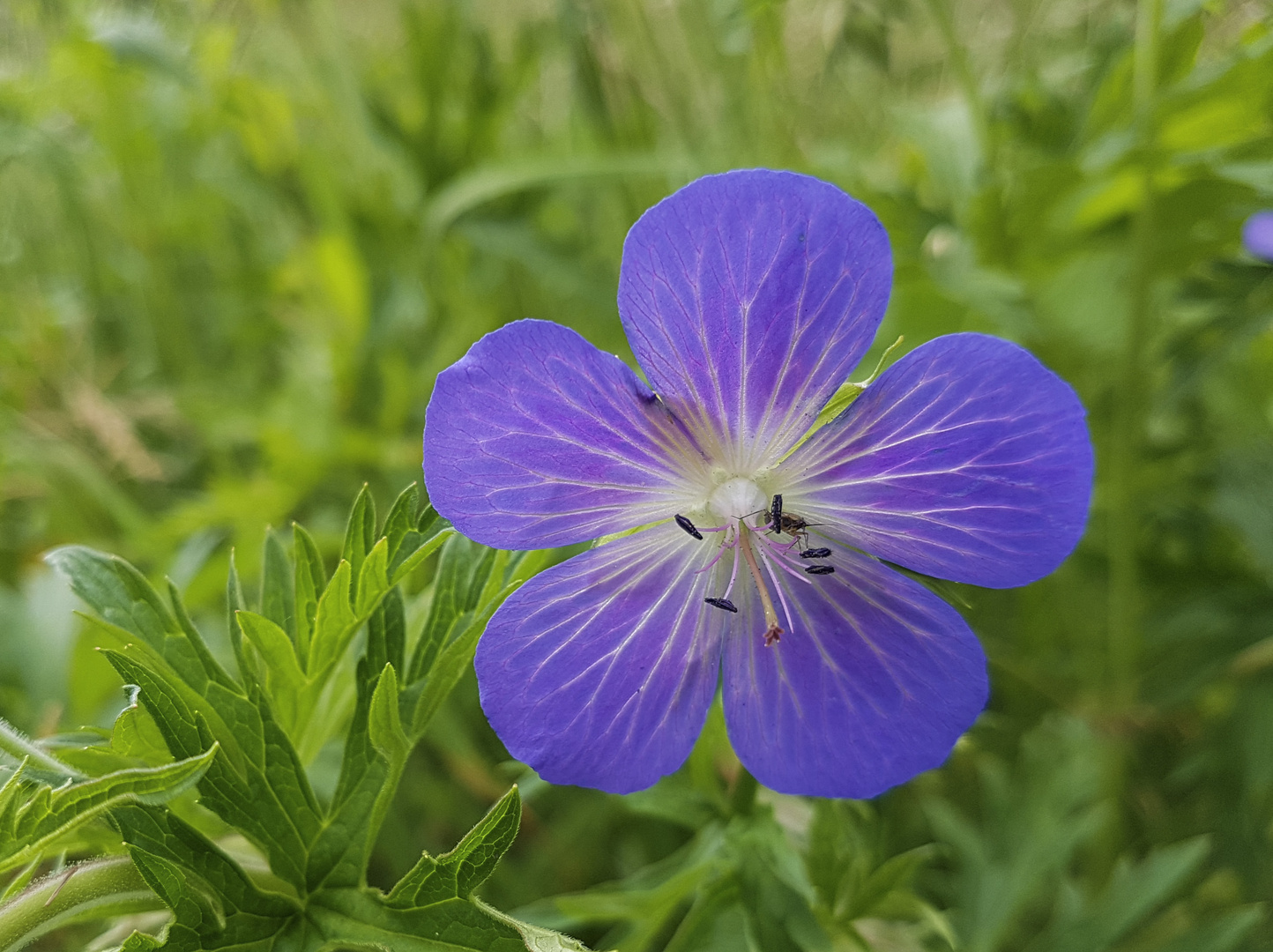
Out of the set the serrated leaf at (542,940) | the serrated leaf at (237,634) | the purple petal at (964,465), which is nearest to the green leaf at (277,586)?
the serrated leaf at (237,634)

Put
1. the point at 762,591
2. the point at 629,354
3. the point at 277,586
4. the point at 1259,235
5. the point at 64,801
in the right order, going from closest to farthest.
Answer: the point at 64,801
the point at 762,591
the point at 277,586
the point at 1259,235
the point at 629,354

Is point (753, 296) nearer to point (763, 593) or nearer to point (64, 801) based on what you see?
point (763, 593)

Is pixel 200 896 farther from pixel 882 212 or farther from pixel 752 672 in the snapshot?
pixel 882 212

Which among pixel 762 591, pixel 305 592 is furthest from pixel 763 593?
pixel 305 592

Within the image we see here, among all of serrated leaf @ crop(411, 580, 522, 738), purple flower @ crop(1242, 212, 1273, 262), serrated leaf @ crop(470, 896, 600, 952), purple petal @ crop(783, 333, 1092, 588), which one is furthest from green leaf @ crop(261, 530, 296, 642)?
purple flower @ crop(1242, 212, 1273, 262)

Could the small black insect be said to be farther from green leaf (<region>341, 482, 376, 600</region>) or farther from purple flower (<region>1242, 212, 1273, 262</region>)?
purple flower (<region>1242, 212, 1273, 262</region>)

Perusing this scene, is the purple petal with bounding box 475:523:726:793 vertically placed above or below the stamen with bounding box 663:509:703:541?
below
